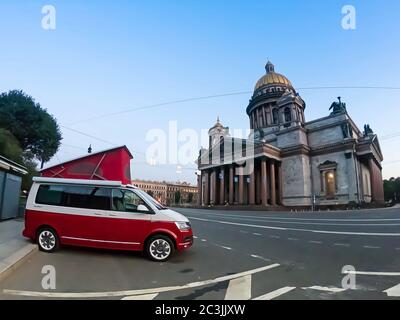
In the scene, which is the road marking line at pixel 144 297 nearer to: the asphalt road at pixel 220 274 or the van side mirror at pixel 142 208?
the asphalt road at pixel 220 274

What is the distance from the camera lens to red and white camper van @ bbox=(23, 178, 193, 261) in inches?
281

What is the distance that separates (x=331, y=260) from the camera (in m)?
7.16

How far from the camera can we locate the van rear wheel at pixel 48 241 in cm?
765

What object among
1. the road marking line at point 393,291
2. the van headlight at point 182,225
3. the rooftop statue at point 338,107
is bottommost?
the road marking line at point 393,291

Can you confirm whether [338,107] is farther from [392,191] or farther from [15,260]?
[392,191]

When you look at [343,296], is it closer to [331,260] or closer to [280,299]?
[280,299]

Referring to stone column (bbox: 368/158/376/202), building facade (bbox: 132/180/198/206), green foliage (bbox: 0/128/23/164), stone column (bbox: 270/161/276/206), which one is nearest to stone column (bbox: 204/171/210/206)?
stone column (bbox: 270/161/276/206)

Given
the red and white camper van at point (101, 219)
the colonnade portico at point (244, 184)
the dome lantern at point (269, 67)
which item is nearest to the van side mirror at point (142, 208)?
the red and white camper van at point (101, 219)

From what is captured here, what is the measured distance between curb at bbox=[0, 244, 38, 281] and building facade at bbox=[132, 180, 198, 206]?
106 metres

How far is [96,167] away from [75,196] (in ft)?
3.78

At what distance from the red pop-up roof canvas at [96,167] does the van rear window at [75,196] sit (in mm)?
695

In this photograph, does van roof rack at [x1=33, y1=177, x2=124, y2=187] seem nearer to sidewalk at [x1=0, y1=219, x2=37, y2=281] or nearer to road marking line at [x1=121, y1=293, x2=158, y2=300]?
sidewalk at [x1=0, y1=219, x2=37, y2=281]

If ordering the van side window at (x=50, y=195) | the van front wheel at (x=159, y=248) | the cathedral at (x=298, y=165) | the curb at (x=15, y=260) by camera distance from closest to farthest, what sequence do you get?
the curb at (x=15, y=260) < the van front wheel at (x=159, y=248) < the van side window at (x=50, y=195) < the cathedral at (x=298, y=165)
